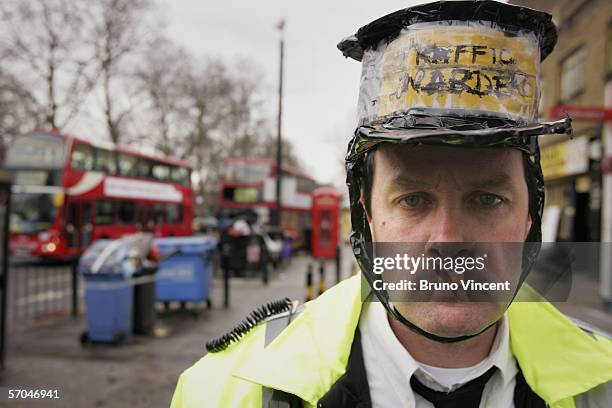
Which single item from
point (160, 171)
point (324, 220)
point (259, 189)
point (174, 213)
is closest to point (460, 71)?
point (259, 189)

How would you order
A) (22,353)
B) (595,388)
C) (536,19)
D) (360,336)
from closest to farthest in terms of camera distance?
(536,19), (595,388), (360,336), (22,353)

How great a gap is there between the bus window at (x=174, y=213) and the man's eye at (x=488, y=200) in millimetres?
16125

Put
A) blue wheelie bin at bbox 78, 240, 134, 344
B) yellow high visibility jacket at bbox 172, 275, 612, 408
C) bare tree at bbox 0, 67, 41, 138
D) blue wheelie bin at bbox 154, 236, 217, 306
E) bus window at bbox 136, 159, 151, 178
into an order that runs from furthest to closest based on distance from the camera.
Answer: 1. bus window at bbox 136, 159, 151, 178
2. bare tree at bbox 0, 67, 41, 138
3. blue wheelie bin at bbox 154, 236, 217, 306
4. blue wheelie bin at bbox 78, 240, 134, 344
5. yellow high visibility jacket at bbox 172, 275, 612, 408

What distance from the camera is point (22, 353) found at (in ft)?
14.9

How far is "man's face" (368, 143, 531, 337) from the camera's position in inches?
38.7

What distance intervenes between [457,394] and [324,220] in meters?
13.1

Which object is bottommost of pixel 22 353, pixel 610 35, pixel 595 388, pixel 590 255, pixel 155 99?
pixel 22 353

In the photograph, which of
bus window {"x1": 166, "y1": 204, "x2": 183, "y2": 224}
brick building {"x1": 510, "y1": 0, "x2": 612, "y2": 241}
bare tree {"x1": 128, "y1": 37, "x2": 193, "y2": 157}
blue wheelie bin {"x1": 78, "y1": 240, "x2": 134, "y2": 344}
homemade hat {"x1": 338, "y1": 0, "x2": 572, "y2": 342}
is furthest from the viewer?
bus window {"x1": 166, "y1": 204, "x2": 183, "y2": 224}

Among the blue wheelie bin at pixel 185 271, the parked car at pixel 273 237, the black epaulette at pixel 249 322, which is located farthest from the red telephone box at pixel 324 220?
the black epaulette at pixel 249 322

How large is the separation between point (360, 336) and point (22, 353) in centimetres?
436

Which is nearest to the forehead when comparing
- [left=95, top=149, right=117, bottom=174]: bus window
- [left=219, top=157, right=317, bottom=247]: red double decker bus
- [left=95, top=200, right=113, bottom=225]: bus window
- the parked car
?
[left=219, top=157, right=317, bottom=247]: red double decker bus

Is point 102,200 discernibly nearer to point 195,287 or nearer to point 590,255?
point 195,287

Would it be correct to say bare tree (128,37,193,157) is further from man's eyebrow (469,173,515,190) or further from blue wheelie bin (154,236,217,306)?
blue wheelie bin (154,236,217,306)

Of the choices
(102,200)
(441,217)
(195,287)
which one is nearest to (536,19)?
(441,217)
